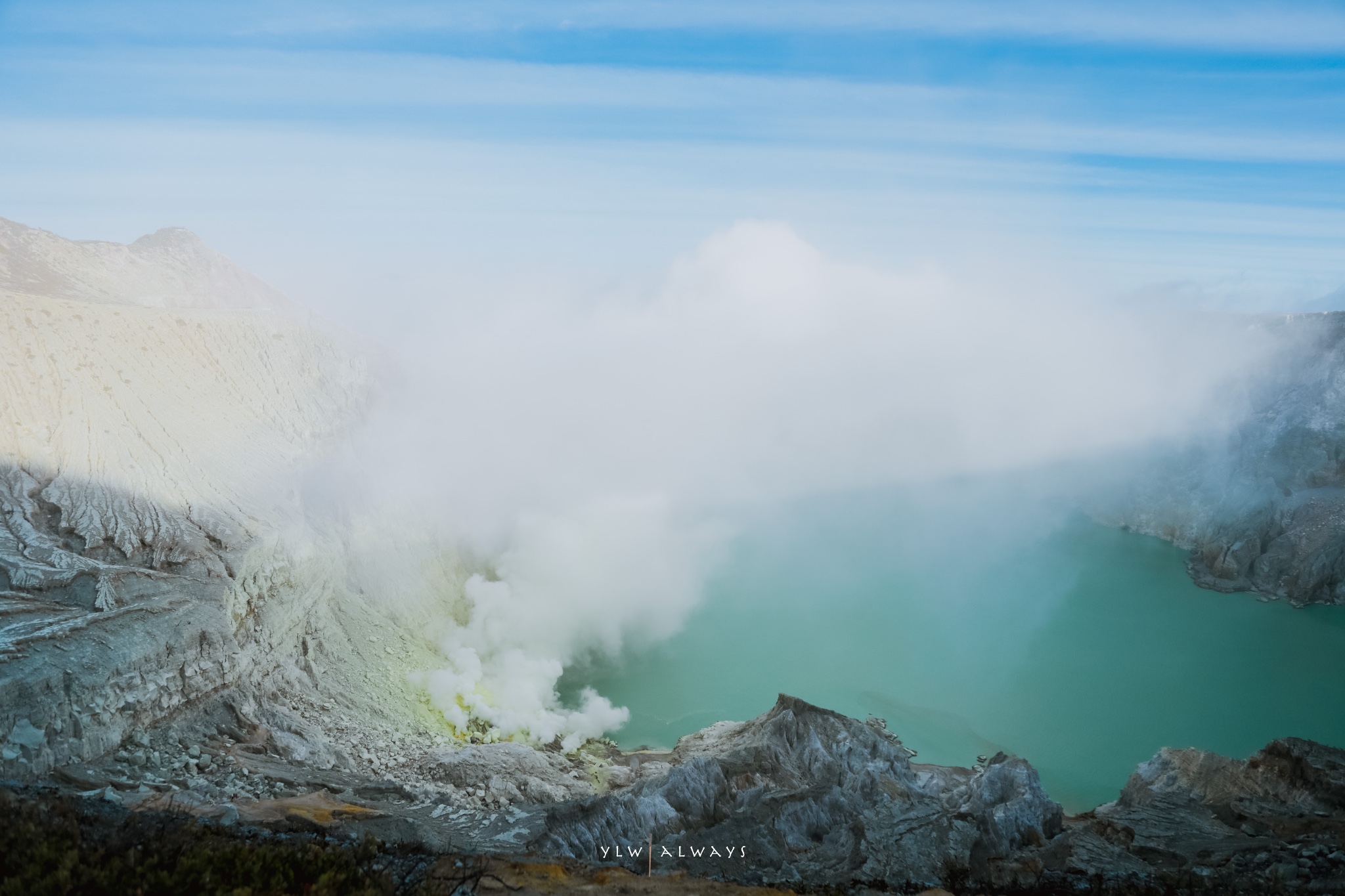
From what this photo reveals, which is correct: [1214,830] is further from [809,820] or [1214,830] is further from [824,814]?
[809,820]

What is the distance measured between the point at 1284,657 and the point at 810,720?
29.5 m

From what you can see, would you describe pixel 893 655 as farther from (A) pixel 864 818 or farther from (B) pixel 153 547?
(B) pixel 153 547

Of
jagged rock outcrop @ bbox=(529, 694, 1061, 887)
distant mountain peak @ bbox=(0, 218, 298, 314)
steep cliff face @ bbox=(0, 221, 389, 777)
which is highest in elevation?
distant mountain peak @ bbox=(0, 218, 298, 314)

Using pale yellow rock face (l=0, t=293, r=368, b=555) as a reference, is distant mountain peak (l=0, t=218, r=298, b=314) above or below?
above

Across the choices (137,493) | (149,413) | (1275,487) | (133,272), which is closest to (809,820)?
(137,493)

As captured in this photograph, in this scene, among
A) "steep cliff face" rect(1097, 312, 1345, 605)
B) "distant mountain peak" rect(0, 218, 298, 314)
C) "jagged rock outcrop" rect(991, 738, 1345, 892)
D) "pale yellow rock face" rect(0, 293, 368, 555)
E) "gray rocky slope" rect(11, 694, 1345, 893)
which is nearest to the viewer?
"gray rocky slope" rect(11, 694, 1345, 893)

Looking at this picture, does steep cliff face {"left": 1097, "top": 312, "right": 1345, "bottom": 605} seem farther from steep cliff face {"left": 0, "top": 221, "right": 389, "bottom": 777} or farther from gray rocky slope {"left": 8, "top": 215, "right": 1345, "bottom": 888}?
steep cliff face {"left": 0, "top": 221, "right": 389, "bottom": 777}

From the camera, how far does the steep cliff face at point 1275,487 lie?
41.2 m

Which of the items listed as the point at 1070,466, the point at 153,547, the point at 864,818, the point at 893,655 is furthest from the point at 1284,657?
the point at 153,547

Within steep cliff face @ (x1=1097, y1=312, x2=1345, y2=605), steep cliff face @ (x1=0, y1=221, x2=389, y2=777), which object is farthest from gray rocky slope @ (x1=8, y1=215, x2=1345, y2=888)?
steep cliff face @ (x1=1097, y1=312, x2=1345, y2=605)

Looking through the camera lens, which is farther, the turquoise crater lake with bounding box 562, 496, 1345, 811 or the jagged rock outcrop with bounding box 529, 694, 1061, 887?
the turquoise crater lake with bounding box 562, 496, 1345, 811

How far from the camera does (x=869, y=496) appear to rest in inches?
2245

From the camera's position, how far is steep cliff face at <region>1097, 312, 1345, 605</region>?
41156mm

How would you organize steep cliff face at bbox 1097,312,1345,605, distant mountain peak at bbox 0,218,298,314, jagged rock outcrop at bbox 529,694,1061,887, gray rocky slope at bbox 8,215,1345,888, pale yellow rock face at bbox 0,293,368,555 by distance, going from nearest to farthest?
gray rocky slope at bbox 8,215,1345,888 → jagged rock outcrop at bbox 529,694,1061,887 → pale yellow rock face at bbox 0,293,368,555 → distant mountain peak at bbox 0,218,298,314 → steep cliff face at bbox 1097,312,1345,605
